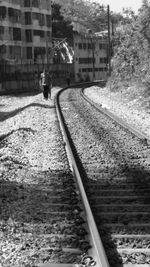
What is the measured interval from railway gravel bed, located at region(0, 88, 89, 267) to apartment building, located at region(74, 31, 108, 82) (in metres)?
91.8

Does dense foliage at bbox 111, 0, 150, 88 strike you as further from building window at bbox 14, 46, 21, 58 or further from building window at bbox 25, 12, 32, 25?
building window at bbox 25, 12, 32, 25

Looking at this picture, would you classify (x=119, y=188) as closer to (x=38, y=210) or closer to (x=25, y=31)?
(x=38, y=210)

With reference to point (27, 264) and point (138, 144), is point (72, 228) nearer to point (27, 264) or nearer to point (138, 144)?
point (27, 264)

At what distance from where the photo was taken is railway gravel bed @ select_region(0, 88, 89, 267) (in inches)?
239

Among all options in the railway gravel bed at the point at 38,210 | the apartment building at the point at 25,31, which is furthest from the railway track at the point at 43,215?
the apartment building at the point at 25,31

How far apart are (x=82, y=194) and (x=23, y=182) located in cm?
201

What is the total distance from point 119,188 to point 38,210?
70.2 inches

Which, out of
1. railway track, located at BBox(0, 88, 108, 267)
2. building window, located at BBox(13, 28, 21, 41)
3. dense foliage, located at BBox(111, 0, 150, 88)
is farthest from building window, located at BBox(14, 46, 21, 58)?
railway track, located at BBox(0, 88, 108, 267)

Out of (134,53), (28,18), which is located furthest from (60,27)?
(134,53)

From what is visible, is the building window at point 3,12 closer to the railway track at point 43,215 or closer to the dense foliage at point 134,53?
the dense foliage at point 134,53

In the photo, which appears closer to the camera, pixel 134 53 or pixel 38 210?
pixel 38 210

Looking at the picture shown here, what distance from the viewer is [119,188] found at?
9.27 m

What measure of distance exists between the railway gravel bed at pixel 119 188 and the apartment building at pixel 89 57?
89.2 meters

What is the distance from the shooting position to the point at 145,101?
29.5 meters
